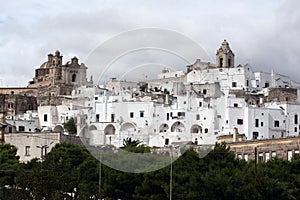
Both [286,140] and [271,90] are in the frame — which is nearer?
[286,140]

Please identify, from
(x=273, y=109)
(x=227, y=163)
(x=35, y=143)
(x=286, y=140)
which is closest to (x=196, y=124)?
(x=273, y=109)

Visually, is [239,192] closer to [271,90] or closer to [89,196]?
[89,196]

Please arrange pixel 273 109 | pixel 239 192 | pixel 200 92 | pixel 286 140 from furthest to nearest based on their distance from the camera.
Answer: pixel 200 92 → pixel 273 109 → pixel 286 140 → pixel 239 192

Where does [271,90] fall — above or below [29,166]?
above

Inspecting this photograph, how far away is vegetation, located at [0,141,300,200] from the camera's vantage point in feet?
115

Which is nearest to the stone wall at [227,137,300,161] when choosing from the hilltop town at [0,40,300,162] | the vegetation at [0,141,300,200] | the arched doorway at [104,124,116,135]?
the hilltop town at [0,40,300,162]

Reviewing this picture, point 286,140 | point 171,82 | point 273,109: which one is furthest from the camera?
point 171,82

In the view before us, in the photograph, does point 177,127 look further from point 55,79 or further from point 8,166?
point 55,79

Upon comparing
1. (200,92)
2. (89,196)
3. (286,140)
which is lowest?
(89,196)

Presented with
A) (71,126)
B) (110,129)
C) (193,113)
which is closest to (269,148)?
(193,113)

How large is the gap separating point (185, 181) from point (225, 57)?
209 feet

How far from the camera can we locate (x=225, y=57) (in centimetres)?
9969

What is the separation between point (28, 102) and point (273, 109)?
36110 millimetres

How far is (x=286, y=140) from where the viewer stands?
49.9 meters
